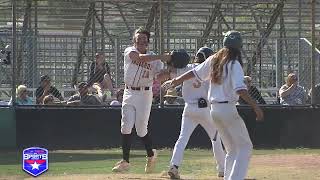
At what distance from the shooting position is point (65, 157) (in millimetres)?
13773

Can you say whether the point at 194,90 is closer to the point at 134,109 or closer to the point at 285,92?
the point at 134,109

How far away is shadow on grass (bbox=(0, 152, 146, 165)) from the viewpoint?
43.0 ft

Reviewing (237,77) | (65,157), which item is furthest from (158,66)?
(65,157)

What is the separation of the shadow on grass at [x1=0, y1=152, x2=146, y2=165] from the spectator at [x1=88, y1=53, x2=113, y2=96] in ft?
7.26

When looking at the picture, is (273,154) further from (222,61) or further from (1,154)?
(222,61)

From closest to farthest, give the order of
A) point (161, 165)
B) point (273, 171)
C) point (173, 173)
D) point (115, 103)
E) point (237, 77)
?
point (237, 77), point (173, 173), point (273, 171), point (161, 165), point (115, 103)

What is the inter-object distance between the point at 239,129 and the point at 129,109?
8.46ft

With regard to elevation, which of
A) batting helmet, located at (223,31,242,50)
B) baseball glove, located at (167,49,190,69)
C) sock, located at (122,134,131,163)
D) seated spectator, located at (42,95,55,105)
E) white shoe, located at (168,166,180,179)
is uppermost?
batting helmet, located at (223,31,242,50)

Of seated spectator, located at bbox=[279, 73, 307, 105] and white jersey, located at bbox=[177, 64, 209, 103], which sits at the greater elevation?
white jersey, located at bbox=[177, 64, 209, 103]

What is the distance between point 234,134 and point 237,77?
26.2 inches

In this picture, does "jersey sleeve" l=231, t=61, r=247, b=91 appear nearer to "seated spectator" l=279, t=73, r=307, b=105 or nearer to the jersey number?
the jersey number

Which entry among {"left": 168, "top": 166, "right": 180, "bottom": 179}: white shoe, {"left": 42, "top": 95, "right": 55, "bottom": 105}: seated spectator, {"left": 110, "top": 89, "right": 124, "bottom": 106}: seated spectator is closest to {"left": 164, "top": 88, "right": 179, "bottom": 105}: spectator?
{"left": 110, "top": 89, "right": 124, "bottom": 106}: seated spectator

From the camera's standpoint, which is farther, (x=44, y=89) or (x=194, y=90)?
(x=44, y=89)

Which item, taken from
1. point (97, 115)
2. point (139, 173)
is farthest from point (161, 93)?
point (139, 173)
